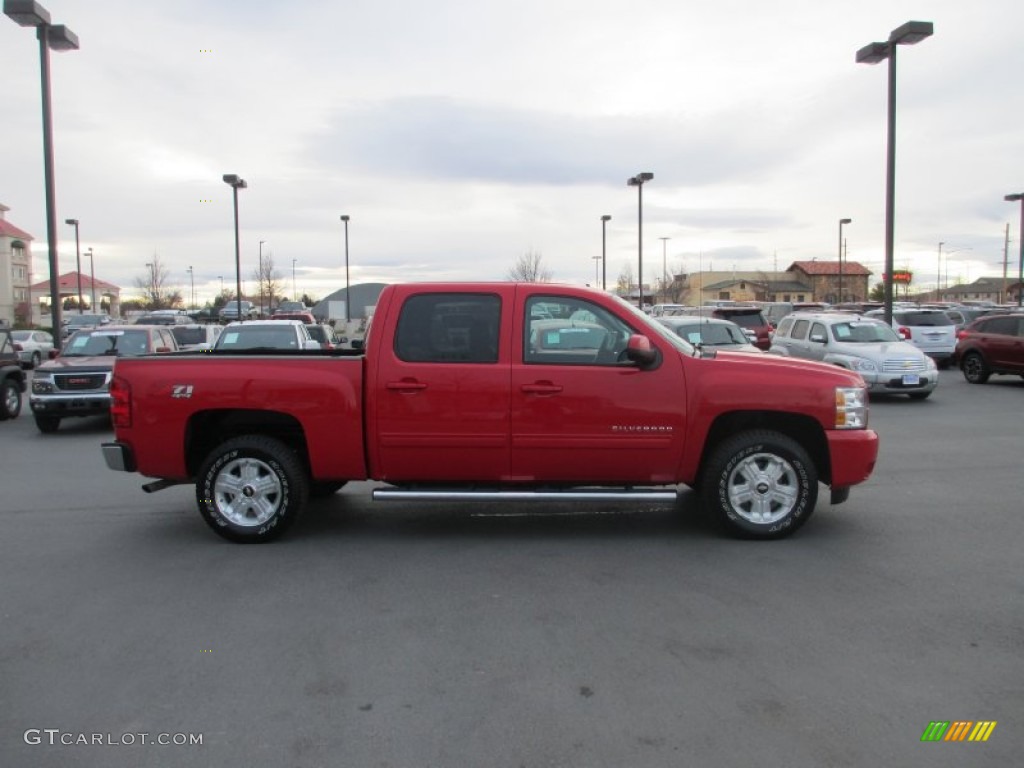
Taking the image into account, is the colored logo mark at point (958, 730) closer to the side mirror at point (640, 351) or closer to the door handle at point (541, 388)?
the side mirror at point (640, 351)

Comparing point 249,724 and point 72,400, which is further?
point 72,400

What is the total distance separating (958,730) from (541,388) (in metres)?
3.34

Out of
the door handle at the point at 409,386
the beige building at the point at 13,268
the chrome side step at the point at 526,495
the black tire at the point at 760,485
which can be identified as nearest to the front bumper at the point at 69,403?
the chrome side step at the point at 526,495

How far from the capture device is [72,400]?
13.1 m

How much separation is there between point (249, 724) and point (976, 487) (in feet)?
23.7

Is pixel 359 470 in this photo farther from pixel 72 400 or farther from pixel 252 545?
pixel 72 400

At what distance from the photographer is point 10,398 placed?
1520 centimetres

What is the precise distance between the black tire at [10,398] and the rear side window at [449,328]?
37.9 ft

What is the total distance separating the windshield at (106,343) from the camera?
14.6 m

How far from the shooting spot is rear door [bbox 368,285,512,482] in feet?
20.2

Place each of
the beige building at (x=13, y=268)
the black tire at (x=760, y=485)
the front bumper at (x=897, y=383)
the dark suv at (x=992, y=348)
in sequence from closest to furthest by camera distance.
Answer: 1. the black tire at (x=760, y=485)
2. the front bumper at (x=897, y=383)
3. the dark suv at (x=992, y=348)
4. the beige building at (x=13, y=268)

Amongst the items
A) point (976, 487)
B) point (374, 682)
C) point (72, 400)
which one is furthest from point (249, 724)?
point (72, 400)

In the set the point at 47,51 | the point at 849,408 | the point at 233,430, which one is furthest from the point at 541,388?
the point at 47,51

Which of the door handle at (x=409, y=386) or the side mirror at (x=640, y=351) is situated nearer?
the side mirror at (x=640, y=351)
